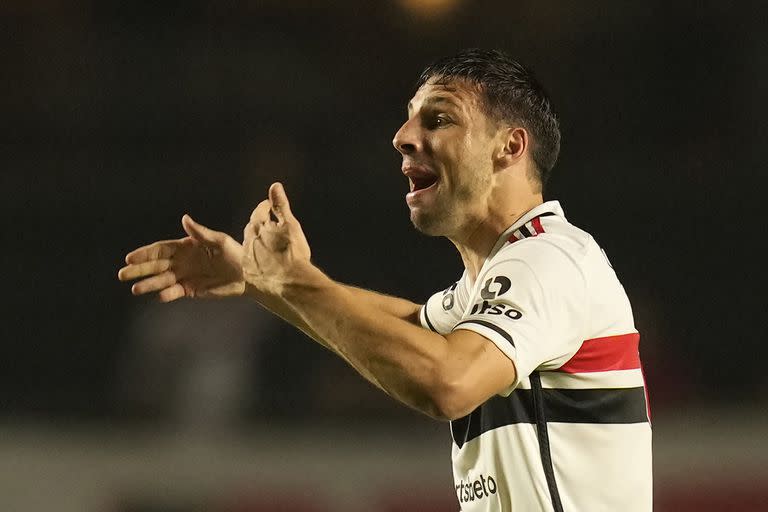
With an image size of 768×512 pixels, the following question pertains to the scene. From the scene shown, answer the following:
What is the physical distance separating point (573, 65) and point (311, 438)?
3.30 metres

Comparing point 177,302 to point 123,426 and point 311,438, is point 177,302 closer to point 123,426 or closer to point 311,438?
point 123,426

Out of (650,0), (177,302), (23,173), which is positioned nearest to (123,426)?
(177,302)

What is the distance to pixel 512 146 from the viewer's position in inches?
100

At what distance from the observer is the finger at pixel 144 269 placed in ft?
8.05

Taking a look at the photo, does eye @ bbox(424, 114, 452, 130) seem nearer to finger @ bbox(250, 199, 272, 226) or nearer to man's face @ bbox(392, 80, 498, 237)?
man's face @ bbox(392, 80, 498, 237)

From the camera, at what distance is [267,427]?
565 cm

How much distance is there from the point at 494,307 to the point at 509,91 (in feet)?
2.41

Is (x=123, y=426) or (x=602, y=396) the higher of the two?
(x=123, y=426)

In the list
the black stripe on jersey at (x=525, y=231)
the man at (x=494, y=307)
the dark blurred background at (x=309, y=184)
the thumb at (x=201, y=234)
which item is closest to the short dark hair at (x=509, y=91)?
the man at (x=494, y=307)

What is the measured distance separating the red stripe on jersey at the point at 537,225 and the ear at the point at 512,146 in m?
0.18

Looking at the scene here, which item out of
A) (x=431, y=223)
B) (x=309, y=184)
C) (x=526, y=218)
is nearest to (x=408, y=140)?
(x=431, y=223)

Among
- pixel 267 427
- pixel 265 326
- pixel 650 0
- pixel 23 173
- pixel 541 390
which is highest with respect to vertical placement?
pixel 650 0

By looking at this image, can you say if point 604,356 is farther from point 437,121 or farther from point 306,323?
point 306,323

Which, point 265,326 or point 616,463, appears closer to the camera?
point 616,463
